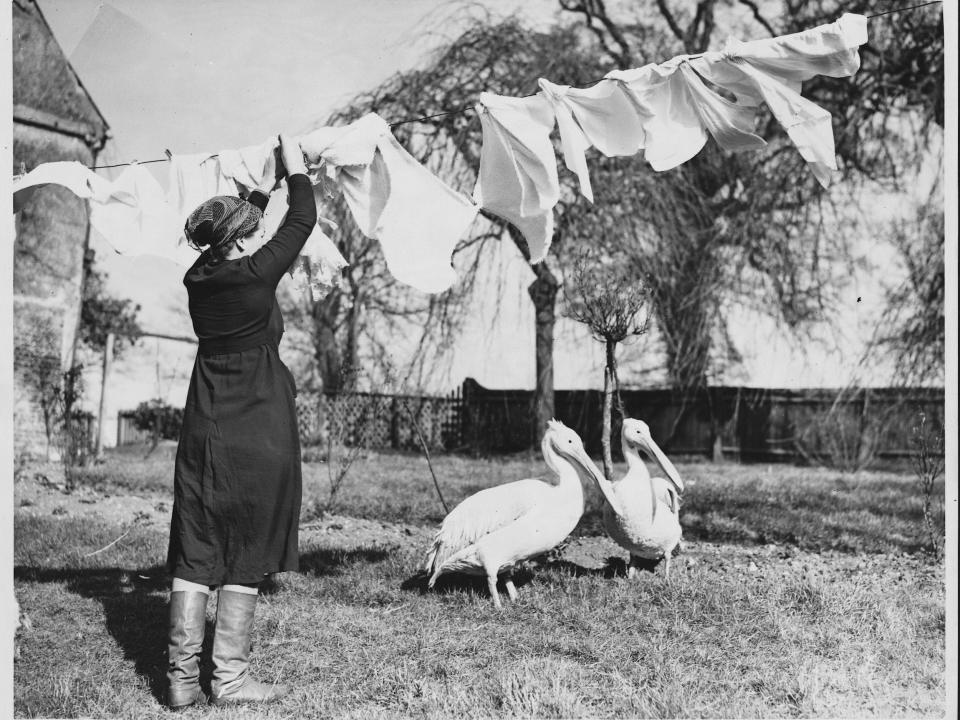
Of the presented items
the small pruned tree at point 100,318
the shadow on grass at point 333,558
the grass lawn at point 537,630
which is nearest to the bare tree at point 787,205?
the grass lawn at point 537,630

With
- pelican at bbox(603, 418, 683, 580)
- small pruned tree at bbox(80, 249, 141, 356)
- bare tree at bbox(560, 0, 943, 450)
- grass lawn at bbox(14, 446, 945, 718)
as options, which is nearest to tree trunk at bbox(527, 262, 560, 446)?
bare tree at bbox(560, 0, 943, 450)

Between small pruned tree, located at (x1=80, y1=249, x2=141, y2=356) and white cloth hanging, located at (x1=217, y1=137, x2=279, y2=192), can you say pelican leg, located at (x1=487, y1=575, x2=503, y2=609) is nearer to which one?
white cloth hanging, located at (x1=217, y1=137, x2=279, y2=192)

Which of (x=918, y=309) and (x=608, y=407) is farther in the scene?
(x=918, y=309)

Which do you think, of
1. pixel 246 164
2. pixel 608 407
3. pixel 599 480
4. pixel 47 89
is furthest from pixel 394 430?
pixel 246 164

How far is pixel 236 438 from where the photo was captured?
2982mm

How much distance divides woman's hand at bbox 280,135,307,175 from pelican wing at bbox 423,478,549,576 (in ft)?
6.27

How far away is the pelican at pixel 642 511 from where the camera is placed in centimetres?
452

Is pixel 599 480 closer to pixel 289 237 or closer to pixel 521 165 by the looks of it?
pixel 521 165

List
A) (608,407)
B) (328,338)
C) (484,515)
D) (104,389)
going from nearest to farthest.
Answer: (484,515), (608,407), (104,389), (328,338)

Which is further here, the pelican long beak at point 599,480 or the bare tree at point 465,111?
the bare tree at point 465,111

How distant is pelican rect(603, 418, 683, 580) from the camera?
14.8 ft

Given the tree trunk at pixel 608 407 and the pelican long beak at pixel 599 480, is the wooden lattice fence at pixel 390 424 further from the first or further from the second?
the pelican long beak at pixel 599 480

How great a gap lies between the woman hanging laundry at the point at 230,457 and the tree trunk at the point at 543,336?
5.92m

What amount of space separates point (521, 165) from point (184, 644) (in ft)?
7.69
